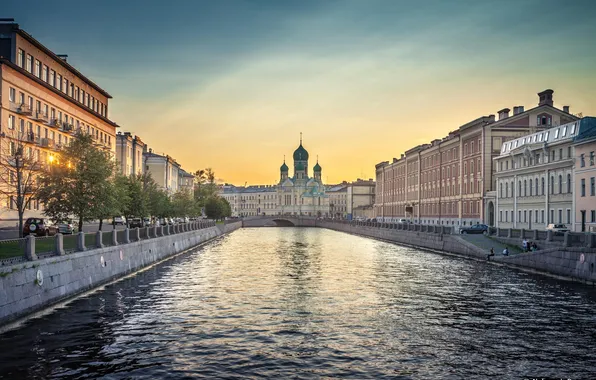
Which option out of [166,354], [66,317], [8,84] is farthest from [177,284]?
[8,84]

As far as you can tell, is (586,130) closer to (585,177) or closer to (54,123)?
(585,177)

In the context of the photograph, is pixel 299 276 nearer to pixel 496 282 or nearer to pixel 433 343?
pixel 496 282

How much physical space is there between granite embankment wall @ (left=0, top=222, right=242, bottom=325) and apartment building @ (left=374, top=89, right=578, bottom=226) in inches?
2125

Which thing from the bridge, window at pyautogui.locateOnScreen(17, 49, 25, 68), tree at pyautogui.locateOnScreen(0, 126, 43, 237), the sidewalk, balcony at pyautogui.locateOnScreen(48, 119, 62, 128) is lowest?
the bridge

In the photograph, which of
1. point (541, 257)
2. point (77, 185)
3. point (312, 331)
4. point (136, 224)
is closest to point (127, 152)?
point (136, 224)

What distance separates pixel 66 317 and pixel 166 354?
7.04 m

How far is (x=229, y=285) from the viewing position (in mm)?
33438

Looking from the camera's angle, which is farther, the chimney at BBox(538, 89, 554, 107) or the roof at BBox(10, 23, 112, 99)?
the chimney at BBox(538, 89, 554, 107)

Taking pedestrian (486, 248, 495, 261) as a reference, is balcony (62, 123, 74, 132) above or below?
above

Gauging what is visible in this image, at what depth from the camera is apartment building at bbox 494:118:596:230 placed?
61.7 metres

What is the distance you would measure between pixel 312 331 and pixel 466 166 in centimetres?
7484

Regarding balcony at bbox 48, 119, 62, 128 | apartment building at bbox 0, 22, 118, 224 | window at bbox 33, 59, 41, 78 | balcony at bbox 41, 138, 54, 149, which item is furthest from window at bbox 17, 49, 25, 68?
balcony at bbox 48, 119, 62, 128

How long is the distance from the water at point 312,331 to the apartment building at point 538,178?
96.6 feet

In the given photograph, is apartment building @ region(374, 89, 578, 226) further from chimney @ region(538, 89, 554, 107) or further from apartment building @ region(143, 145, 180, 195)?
apartment building @ region(143, 145, 180, 195)
